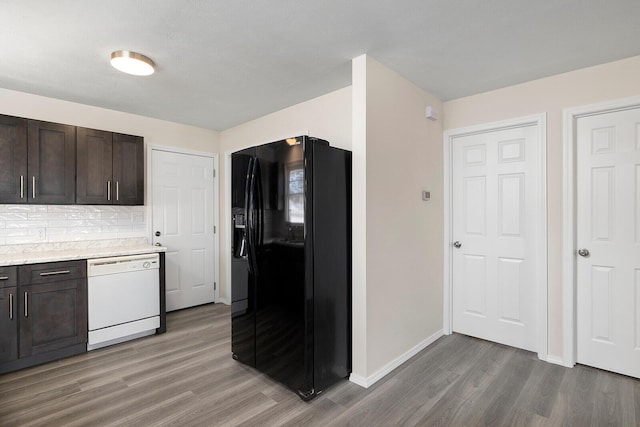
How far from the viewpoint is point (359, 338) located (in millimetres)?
2451

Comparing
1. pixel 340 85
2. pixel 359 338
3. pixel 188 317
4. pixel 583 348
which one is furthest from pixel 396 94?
pixel 188 317

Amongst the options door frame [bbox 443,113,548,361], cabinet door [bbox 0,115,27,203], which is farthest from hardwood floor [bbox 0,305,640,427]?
cabinet door [bbox 0,115,27,203]

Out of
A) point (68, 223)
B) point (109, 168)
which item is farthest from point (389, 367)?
point (68, 223)

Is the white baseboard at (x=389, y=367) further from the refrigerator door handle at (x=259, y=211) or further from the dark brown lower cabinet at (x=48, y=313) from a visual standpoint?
the dark brown lower cabinet at (x=48, y=313)

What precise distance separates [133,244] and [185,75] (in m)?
2.16

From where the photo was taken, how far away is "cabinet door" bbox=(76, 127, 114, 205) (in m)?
3.24

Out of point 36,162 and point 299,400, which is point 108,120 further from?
point 299,400

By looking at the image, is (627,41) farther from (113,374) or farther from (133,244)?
(133,244)

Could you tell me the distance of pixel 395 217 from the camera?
107 inches

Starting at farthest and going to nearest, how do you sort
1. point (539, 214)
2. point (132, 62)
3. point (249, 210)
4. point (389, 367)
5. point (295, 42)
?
1. point (539, 214)
2. point (389, 367)
3. point (249, 210)
4. point (132, 62)
5. point (295, 42)

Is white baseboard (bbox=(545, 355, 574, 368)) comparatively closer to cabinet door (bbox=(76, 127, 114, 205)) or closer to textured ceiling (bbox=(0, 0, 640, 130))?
textured ceiling (bbox=(0, 0, 640, 130))

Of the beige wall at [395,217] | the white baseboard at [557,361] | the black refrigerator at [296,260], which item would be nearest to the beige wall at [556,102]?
the white baseboard at [557,361]

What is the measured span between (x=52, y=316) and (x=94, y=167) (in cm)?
147

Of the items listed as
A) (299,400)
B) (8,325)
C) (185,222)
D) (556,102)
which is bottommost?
(299,400)
